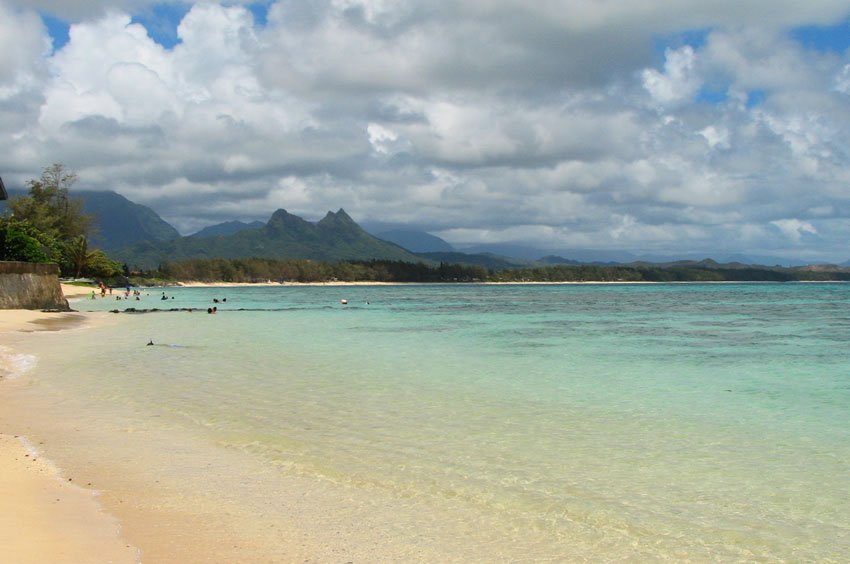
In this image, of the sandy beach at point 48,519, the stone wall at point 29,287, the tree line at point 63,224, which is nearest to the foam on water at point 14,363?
the sandy beach at point 48,519

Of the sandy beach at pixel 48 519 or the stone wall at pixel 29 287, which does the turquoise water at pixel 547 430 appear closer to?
the sandy beach at pixel 48 519

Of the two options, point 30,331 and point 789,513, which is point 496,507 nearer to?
point 789,513

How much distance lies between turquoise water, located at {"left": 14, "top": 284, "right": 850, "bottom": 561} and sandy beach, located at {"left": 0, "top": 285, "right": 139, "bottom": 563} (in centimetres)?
271

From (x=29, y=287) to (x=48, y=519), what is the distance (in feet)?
147

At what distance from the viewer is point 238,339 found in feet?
109

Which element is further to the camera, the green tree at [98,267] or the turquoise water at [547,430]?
the green tree at [98,267]

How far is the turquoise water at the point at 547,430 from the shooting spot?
7387 mm

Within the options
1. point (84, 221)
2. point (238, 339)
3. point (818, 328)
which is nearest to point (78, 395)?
point (238, 339)

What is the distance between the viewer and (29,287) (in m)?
44.9

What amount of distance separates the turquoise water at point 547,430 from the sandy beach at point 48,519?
8.90ft

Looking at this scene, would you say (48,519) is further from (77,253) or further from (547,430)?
(77,253)

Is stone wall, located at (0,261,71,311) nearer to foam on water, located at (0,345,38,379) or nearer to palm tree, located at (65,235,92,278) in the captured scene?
foam on water, located at (0,345,38,379)

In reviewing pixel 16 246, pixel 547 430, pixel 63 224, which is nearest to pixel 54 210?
pixel 63 224

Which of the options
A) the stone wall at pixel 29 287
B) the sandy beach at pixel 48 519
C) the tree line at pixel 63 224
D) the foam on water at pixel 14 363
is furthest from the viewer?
the tree line at pixel 63 224
